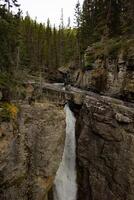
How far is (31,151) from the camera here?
21.8 meters

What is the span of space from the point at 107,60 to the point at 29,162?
18.9 meters

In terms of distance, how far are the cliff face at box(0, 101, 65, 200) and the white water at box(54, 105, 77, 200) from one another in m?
4.54

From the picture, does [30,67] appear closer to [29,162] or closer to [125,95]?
[125,95]

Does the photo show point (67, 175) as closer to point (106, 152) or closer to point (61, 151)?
point (106, 152)

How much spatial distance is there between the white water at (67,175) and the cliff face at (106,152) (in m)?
0.71

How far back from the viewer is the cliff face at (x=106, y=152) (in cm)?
2406

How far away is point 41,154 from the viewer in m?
22.4

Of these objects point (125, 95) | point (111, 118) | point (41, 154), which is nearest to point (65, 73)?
point (125, 95)

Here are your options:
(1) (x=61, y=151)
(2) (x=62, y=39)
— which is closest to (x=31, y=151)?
(1) (x=61, y=151)

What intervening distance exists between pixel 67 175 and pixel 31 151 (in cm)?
783

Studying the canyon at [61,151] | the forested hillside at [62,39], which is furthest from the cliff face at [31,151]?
the forested hillside at [62,39]

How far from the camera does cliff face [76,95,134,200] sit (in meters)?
24.1

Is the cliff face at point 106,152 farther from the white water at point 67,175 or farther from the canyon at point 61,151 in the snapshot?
the white water at point 67,175

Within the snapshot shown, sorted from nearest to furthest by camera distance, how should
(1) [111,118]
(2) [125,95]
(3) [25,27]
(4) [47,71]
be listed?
1. (1) [111,118]
2. (2) [125,95]
3. (4) [47,71]
4. (3) [25,27]
